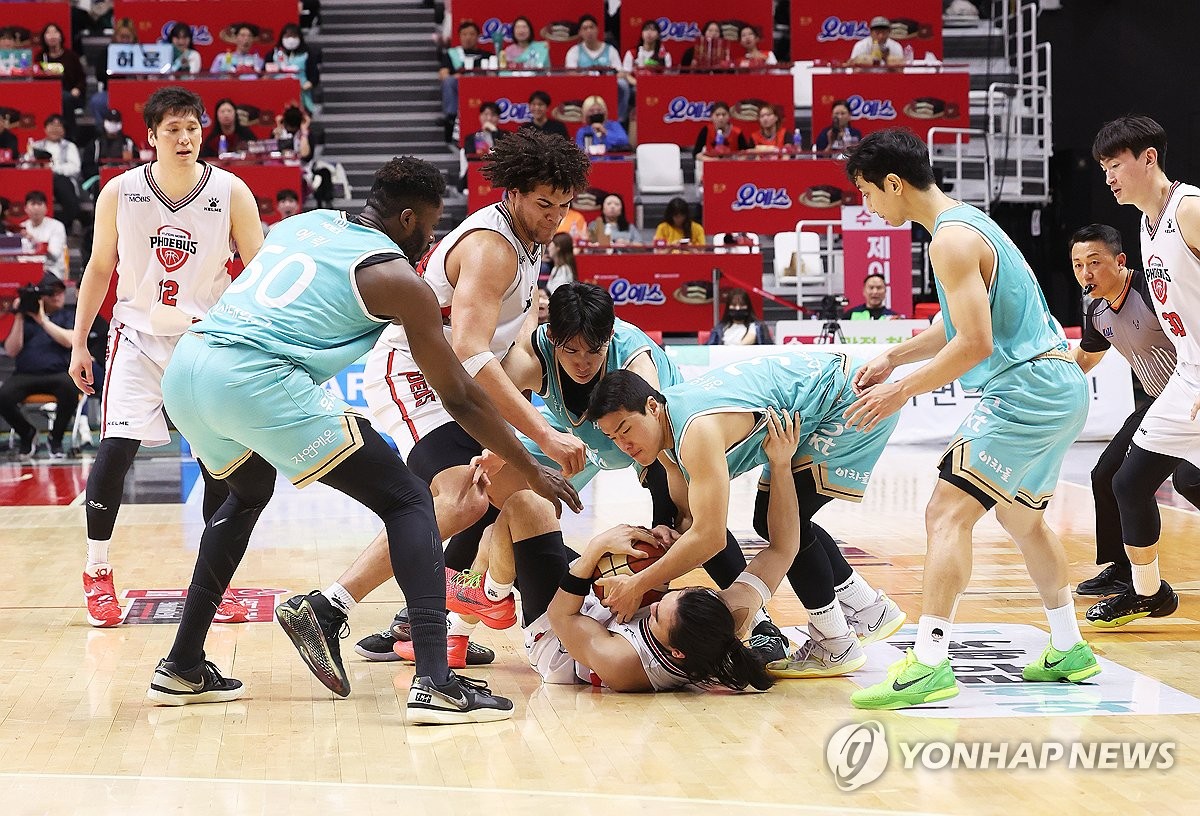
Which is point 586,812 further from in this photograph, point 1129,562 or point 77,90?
point 77,90

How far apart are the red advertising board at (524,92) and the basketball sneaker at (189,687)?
1092 cm

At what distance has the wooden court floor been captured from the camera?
3010 mm

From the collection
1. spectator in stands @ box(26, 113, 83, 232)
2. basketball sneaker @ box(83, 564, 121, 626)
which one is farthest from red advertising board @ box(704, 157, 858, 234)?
basketball sneaker @ box(83, 564, 121, 626)

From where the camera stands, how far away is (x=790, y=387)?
13.4ft

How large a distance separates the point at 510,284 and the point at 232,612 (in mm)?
1938

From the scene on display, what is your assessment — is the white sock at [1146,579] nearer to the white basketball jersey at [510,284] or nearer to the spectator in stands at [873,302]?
the white basketball jersey at [510,284]

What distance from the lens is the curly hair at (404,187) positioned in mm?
3738

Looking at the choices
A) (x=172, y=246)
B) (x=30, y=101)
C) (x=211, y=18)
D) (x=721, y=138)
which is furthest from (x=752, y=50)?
(x=172, y=246)

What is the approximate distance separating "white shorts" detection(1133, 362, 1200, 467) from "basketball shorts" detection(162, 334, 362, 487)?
290 cm

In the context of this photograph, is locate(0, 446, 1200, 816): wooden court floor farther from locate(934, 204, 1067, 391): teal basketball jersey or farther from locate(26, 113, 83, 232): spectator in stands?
locate(26, 113, 83, 232): spectator in stands

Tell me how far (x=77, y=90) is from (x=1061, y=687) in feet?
45.5

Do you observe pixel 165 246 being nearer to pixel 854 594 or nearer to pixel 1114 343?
pixel 854 594

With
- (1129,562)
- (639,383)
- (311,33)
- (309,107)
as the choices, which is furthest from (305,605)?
(311,33)

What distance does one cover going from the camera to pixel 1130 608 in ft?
16.1
